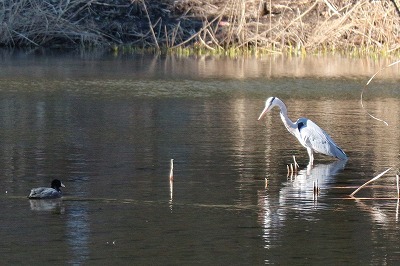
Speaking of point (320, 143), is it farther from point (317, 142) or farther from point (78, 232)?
point (78, 232)

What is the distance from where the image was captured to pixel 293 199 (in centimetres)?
1061

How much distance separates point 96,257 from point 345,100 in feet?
38.9

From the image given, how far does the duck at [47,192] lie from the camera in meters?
10.3

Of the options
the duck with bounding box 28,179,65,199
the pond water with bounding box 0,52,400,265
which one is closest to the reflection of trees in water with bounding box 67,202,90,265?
the pond water with bounding box 0,52,400,265

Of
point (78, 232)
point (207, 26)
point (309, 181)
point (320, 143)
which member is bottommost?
point (78, 232)

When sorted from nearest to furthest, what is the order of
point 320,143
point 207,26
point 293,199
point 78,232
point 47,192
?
point 78,232, point 47,192, point 293,199, point 320,143, point 207,26

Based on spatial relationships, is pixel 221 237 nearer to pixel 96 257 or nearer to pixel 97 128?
pixel 96 257

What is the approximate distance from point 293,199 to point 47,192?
2.29m

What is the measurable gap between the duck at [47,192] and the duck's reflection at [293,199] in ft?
6.12

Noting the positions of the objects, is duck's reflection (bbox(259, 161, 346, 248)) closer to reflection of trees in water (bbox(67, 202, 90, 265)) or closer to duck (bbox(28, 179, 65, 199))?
reflection of trees in water (bbox(67, 202, 90, 265))

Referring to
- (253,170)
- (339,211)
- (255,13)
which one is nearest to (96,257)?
(339,211)

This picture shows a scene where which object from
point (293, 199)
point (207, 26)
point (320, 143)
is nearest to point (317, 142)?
point (320, 143)

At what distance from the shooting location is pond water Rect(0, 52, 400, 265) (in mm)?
A: 8797

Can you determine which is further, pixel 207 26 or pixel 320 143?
pixel 207 26
